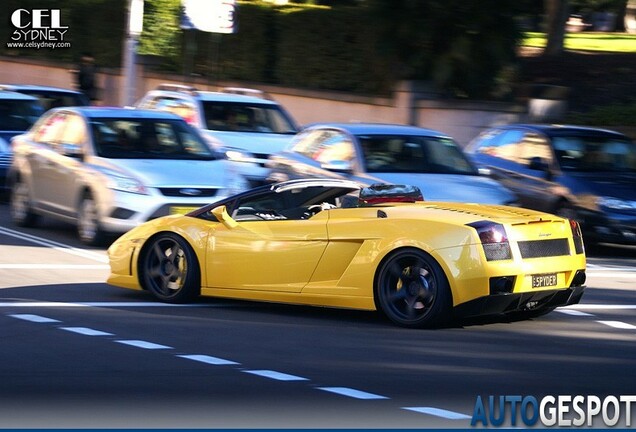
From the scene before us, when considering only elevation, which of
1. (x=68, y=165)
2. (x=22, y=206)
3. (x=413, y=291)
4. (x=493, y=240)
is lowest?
(x=22, y=206)

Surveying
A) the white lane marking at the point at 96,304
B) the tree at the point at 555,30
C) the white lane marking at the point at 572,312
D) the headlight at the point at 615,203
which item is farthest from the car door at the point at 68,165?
the tree at the point at 555,30

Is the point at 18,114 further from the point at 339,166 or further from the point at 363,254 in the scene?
the point at 363,254

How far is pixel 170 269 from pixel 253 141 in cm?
938

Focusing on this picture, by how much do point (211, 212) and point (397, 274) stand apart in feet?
6.94

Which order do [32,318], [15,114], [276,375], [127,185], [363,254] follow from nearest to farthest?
1. [276,375]
2. [363,254]
3. [32,318]
4. [127,185]
5. [15,114]

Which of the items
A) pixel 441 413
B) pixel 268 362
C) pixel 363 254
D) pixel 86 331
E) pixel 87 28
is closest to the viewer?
pixel 441 413

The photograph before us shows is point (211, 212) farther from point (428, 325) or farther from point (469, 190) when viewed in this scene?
point (469, 190)

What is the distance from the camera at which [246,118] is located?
21656 mm

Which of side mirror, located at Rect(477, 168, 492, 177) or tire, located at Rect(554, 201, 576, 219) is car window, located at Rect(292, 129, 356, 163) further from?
tire, located at Rect(554, 201, 576, 219)

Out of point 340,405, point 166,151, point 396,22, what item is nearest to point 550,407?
point 340,405

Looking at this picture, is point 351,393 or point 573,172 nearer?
point 351,393

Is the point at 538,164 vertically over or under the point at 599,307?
over

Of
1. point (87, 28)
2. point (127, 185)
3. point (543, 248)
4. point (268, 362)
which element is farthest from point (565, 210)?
Answer: point (87, 28)

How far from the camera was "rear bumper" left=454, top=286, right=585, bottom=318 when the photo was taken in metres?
9.87
